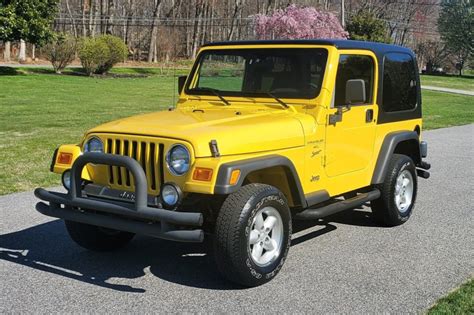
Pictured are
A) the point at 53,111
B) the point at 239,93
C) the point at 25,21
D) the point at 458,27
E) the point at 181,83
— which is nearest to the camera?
the point at 239,93

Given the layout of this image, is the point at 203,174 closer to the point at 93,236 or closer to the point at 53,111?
the point at 93,236

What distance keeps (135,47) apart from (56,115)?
46335mm

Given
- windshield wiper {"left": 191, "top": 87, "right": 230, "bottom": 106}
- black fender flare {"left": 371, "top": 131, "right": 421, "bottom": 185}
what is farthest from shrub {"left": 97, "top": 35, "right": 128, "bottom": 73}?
black fender flare {"left": 371, "top": 131, "right": 421, "bottom": 185}

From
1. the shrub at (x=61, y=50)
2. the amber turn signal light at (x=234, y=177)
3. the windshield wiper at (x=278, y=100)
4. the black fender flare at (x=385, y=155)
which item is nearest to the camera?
the amber turn signal light at (x=234, y=177)

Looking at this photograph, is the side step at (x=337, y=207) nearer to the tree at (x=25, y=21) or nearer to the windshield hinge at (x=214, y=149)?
the windshield hinge at (x=214, y=149)

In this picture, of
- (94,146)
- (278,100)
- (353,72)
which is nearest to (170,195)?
(94,146)

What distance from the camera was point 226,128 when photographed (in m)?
4.59

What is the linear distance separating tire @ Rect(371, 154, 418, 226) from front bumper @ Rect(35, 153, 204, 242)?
2467 millimetres

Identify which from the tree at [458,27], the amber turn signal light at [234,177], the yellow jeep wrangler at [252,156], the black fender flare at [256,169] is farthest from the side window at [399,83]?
the tree at [458,27]

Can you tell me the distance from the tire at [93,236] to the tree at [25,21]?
25986 millimetres

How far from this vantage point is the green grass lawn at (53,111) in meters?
9.38

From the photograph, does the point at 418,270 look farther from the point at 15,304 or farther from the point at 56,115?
the point at 56,115

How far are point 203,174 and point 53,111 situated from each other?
1441 cm

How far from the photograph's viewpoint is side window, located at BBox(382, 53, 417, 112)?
626 centimetres
